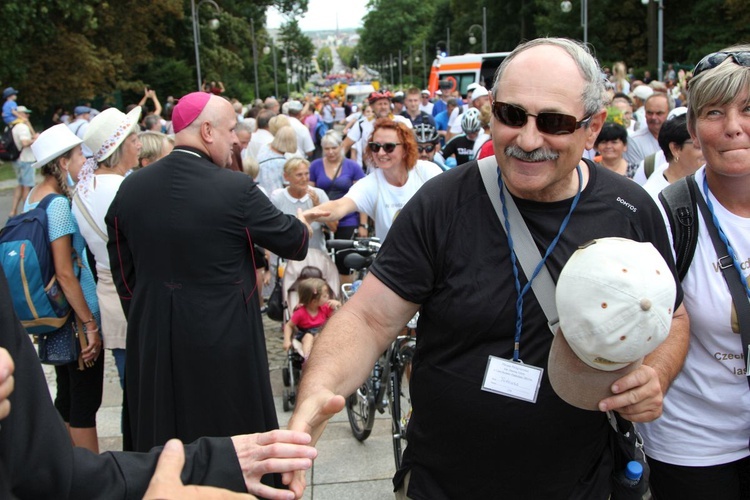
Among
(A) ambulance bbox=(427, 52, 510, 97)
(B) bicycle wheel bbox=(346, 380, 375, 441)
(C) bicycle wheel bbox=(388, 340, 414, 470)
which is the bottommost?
(B) bicycle wheel bbox=(346, 380, 375, 441)

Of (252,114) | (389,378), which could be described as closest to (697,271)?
(389,378)

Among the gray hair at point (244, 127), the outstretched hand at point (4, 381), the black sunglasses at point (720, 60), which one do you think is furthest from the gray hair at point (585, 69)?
the gray hair at point (244, 127)

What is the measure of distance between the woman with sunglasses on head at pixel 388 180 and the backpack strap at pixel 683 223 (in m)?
2.58

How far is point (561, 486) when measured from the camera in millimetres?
2225

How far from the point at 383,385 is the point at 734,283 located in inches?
113

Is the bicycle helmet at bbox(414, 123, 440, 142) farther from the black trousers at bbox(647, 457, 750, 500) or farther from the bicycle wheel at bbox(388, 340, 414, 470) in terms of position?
the black trousers at bbox(647, 457, 750, 500)

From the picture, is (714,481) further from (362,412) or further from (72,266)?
(72,266)

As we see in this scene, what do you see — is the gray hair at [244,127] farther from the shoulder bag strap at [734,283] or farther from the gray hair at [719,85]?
the shoulder bag strap at [734,283]

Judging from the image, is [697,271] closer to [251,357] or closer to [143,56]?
[251,357]

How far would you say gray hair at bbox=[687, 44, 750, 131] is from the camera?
255cm

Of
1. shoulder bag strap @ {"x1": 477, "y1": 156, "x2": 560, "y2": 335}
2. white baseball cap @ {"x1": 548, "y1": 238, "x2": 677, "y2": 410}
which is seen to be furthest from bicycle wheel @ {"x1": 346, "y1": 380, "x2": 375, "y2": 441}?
white baseball cap @ {"x1": 548, "y1": 238, "x2": 677, "y2": 410}

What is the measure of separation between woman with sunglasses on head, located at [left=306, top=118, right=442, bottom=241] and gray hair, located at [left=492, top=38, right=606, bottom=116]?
277cm

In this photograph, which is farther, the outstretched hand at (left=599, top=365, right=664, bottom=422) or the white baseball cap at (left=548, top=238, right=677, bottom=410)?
the outstretched hand at (left=599, top=365, right=664, bottom=422)

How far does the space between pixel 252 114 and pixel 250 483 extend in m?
14.3
